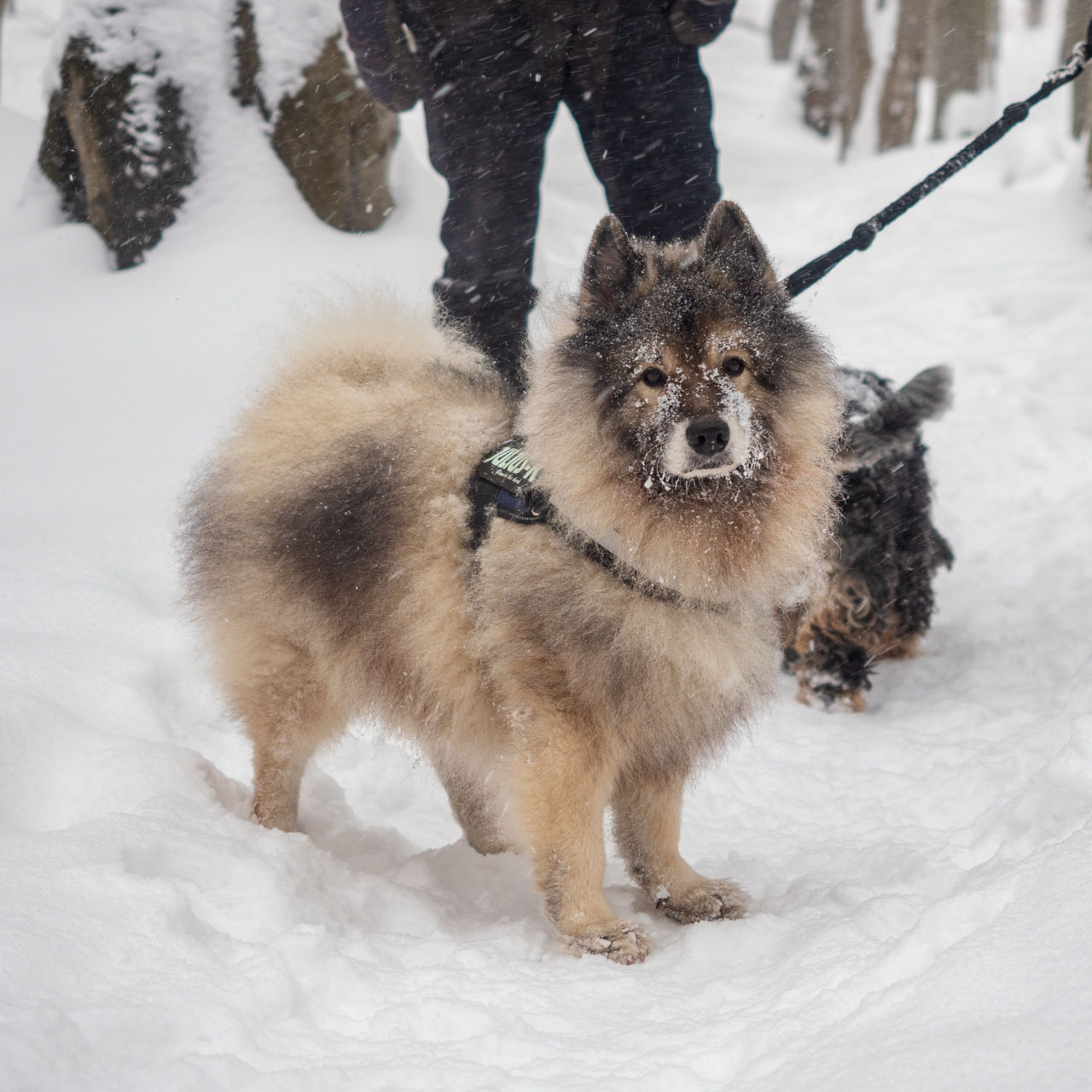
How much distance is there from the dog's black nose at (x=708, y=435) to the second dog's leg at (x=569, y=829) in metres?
0.73

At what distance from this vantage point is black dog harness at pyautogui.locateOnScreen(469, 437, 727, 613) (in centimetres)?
230

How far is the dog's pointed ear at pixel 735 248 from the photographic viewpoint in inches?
92.7

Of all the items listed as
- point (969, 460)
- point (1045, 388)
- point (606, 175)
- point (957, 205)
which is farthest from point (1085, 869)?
point (957, 205)

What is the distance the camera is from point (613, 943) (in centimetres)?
233

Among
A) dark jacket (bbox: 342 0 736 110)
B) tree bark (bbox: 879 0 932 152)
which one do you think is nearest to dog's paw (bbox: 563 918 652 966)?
dark jacket (bbox: 342 0 736 110)

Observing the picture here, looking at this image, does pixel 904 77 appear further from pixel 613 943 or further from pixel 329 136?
pixel 613 943

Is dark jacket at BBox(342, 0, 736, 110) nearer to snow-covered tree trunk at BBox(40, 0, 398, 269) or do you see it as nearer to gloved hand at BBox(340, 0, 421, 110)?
gloved hand at BBox(340, 0, 421, 110)

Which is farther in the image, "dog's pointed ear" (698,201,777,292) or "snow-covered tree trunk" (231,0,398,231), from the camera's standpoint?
"snow-covered tree trunk" (231,0,398,231)

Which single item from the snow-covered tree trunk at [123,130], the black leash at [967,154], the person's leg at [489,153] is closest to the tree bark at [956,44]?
the snow-covered tree trunk at [123,130]

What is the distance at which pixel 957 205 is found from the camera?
26.8 feet

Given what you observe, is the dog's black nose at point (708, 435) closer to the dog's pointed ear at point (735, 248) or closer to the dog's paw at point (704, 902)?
the dog's pointed ear at point (735, 248)

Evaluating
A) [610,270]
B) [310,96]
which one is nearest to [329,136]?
[310,96]

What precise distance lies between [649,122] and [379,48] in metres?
0.96

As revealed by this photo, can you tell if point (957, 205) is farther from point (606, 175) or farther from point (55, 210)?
point (55, 210)
